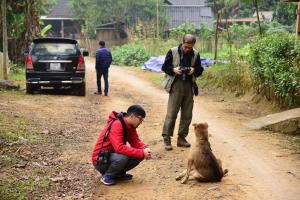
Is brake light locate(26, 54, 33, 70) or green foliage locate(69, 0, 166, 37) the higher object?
green foliage locate(69, 0, 166, 37)

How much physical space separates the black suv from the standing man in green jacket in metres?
7.29

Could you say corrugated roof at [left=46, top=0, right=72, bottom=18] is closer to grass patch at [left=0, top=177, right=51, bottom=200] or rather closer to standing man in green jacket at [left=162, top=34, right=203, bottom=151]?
standing man in green jacket at [left=162, top=34, right=203, bottom=151]

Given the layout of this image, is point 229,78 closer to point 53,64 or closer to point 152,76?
point 53,64

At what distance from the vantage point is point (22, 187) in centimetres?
659

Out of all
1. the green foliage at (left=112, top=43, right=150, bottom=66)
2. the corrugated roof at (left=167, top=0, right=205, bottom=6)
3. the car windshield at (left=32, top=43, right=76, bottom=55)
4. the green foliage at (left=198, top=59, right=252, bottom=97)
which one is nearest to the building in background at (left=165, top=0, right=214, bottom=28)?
the corrugated roof at (left=167, top=0, right=205, bottom=6)

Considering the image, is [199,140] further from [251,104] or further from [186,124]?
[251,104]

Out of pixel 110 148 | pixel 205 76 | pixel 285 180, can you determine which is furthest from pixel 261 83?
pixel 110 148

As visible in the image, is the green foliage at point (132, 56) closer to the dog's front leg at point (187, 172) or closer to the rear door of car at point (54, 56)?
the rear door of car at point (54, 56)

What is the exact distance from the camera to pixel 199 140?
6793mm

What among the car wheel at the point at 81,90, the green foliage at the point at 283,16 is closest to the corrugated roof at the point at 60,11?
the green foliage at the point at 283,16

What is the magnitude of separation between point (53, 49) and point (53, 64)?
1.59 ft

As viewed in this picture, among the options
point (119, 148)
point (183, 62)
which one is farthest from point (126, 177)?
point (183, 62)

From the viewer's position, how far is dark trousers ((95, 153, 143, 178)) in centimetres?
659

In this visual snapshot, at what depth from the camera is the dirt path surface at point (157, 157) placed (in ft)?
21.1
